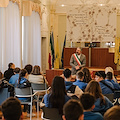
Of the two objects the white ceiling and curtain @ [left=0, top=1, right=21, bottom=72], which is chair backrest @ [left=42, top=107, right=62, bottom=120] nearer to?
curtain @ [left=0, top=1, right=21, bottom=72]

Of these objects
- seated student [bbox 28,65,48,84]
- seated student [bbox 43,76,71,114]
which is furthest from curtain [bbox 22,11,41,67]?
seated student [bbox 43,76,71,114]

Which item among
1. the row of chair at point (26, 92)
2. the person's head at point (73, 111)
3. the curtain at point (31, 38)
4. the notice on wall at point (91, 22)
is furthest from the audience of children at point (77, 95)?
the notice on wall at point (91, 22)

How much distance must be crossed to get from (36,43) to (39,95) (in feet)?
18.6

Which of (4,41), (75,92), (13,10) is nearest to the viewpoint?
(75,92)

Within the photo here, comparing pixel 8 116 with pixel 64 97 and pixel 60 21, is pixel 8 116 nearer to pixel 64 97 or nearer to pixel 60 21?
pixel 64 97

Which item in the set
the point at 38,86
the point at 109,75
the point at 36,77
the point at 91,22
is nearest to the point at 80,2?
the point at 91,22

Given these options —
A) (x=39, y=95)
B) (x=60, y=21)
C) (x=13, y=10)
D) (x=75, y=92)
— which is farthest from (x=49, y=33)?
(x=75, y=92)

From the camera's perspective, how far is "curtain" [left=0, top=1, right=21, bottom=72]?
9.24 metres

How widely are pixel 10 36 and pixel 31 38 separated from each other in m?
2.24

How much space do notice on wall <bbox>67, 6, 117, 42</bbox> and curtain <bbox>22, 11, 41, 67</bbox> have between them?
1358mm

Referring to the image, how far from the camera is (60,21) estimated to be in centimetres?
1559

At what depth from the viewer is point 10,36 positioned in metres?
9.78

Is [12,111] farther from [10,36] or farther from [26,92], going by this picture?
[10,36]

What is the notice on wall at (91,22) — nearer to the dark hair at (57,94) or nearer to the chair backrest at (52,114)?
the dark hair at (57,94)
